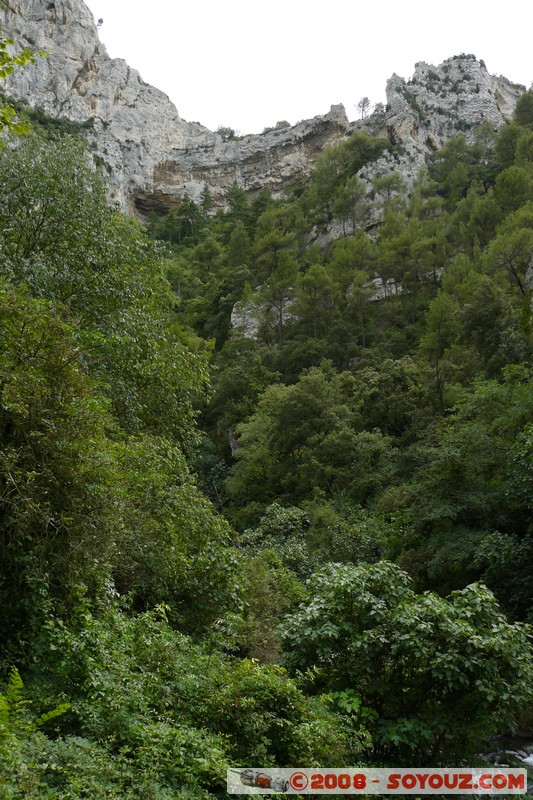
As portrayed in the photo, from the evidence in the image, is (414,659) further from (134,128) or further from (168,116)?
(168,116)

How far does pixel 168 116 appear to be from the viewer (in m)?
81.8

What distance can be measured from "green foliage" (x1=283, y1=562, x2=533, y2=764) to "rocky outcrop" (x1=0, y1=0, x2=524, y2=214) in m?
62.6

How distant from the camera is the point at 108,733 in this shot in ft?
14.9

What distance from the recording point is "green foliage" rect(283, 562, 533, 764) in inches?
216

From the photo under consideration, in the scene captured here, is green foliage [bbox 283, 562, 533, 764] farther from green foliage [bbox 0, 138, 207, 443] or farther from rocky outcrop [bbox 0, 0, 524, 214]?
rocky outcrop [bbox 0, 0, 524, 214]

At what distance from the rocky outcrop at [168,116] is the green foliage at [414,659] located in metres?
62.6

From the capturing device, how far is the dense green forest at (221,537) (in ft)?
16.4

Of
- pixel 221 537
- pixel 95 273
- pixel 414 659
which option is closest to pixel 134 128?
pixel 95 273

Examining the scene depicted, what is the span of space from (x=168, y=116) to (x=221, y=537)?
281 ft

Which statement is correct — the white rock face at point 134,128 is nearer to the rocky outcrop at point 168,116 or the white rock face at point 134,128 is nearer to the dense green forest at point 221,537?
the rocky outcrop at point 168,116

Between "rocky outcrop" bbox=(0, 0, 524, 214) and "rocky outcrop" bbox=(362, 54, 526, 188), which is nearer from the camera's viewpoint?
"rocky outcrop" bbox=(362, 54, 526, 188)

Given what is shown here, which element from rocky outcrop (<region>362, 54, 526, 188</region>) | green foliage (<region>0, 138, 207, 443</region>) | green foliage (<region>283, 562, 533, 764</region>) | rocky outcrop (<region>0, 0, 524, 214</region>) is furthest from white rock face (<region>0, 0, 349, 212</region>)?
green foliage (<region>283, 562, 533, 764</region>)

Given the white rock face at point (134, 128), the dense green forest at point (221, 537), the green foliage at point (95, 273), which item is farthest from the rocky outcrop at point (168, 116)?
Result: the green foliage at point (95, 273)

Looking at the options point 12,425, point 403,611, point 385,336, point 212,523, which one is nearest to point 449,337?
point 385,336
